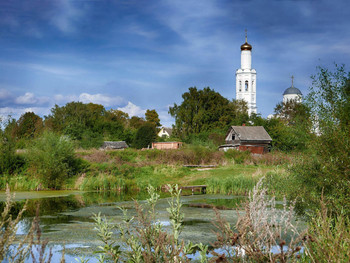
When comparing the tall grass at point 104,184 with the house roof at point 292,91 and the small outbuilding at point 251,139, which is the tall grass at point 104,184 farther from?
the house roof at point 292,91

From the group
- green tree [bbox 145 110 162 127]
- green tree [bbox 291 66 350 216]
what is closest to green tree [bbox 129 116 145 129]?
green tree [bbox 145 110 162 127]

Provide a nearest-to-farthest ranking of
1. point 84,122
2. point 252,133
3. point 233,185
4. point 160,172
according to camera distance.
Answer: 1. point 233,185
2. point 160,172
3. point 252,133
4. point 84,122

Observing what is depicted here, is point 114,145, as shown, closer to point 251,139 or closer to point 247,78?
point 251,139

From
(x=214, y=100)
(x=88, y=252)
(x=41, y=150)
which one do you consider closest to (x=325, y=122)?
(x=88, y=252)

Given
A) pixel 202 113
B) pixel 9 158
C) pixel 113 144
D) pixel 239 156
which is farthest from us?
pixel 202 113

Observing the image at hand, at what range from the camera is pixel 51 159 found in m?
24.4

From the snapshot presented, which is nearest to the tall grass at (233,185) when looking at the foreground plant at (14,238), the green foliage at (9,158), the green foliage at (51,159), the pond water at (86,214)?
the pond water at (86,214)

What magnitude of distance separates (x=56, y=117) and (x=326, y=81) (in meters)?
61.4

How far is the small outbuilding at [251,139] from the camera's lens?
5044cm

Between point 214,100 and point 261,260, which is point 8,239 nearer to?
point 261,260

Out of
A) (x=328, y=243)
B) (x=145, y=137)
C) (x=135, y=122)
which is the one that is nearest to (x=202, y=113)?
(x=145, y=137)

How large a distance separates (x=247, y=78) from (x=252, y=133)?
46.4m

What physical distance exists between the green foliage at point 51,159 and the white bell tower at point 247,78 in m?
73.7

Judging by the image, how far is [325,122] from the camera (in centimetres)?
1114
